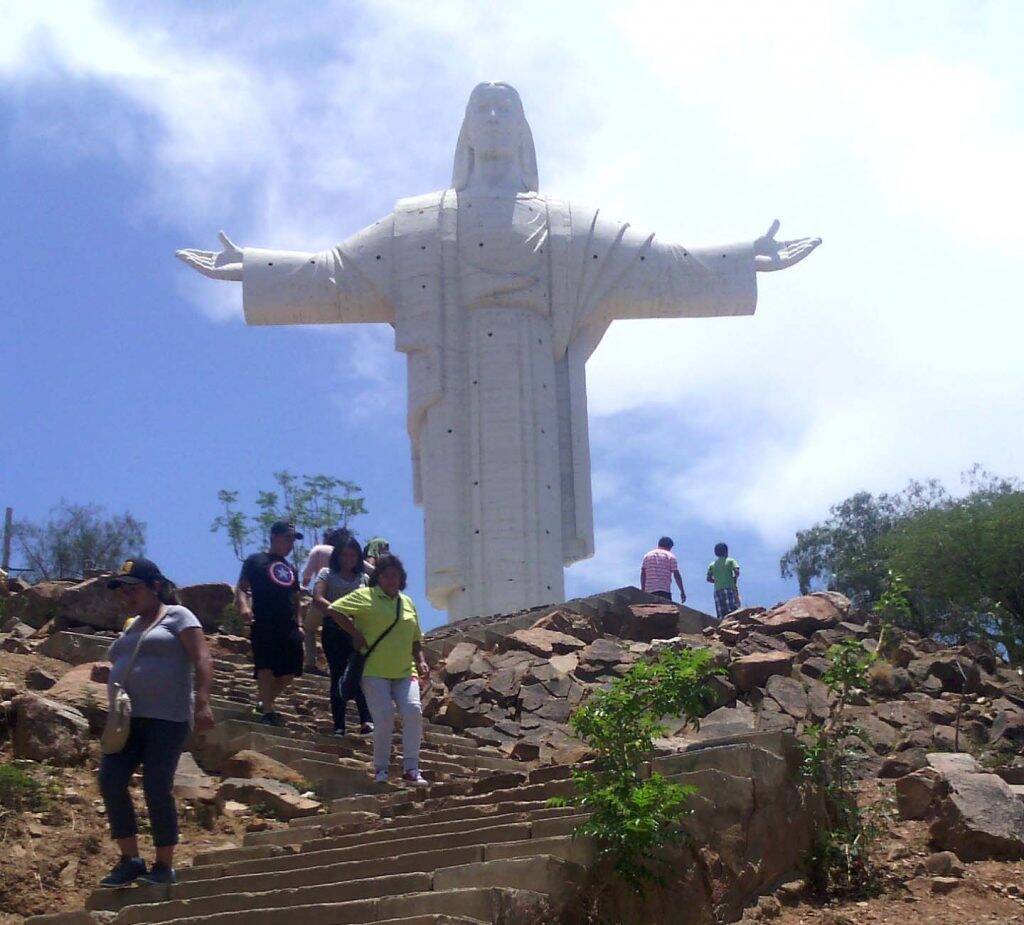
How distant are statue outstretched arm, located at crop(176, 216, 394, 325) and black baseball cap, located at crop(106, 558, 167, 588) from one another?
14572mm

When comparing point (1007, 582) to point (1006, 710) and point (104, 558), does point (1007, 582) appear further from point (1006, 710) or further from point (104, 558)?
point (104, 558)

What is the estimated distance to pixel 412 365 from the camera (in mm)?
22016

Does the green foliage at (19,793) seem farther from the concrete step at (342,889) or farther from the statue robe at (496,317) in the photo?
the statue robe at (496,317)

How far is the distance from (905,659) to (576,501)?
849 centimetres

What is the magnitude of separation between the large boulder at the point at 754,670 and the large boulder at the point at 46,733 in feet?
17.2

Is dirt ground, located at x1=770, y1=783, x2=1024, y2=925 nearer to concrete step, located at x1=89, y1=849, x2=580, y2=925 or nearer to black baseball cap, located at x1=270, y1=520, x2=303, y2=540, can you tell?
concrete step, located at x1=89, y1=849, x2=580, y2=925

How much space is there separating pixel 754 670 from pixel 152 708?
6.41 metres

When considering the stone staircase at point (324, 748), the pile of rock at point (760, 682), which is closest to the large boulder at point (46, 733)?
the stone staircase at point (324, 748)

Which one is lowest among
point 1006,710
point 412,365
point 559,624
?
point 1006,710

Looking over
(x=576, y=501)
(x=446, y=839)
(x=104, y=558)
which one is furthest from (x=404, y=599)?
(x=104, y=558)

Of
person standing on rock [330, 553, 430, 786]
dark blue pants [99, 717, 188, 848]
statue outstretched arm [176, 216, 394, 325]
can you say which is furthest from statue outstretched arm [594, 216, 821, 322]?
dark blue pants [99, 717, 188, 848]

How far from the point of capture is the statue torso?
2181 centimetres

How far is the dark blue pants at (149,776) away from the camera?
723 centimetres

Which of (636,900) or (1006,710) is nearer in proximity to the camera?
(636,900)
